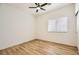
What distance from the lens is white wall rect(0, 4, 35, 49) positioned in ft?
4.34

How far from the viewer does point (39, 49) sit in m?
1.35

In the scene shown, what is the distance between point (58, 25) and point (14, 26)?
0.65m

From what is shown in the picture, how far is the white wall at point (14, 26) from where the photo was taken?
1.32m

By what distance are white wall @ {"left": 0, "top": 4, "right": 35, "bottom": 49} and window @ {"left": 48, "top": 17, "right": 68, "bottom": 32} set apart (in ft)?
0.90

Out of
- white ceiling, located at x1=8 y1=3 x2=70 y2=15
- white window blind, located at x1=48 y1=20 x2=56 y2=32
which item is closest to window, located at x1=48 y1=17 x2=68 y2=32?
white window blind, located at x1=48 y1=20 x2=56 y2=32

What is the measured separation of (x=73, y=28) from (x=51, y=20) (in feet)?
1.09

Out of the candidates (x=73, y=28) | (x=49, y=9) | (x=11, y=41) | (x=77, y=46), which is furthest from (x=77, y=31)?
(x=11, y=41)

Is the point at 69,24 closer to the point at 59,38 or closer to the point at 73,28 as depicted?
the point at 73,28

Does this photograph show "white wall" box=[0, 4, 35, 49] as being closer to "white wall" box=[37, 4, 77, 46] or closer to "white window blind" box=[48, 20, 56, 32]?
"white wall" box=[37, 4, 77, 46]

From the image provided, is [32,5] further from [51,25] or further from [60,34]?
[60,34]

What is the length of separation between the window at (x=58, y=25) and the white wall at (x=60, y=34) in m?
0.05

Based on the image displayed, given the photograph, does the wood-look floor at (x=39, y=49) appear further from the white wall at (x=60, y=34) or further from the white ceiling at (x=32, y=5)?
the white ceiling at (x=32, y=5)
